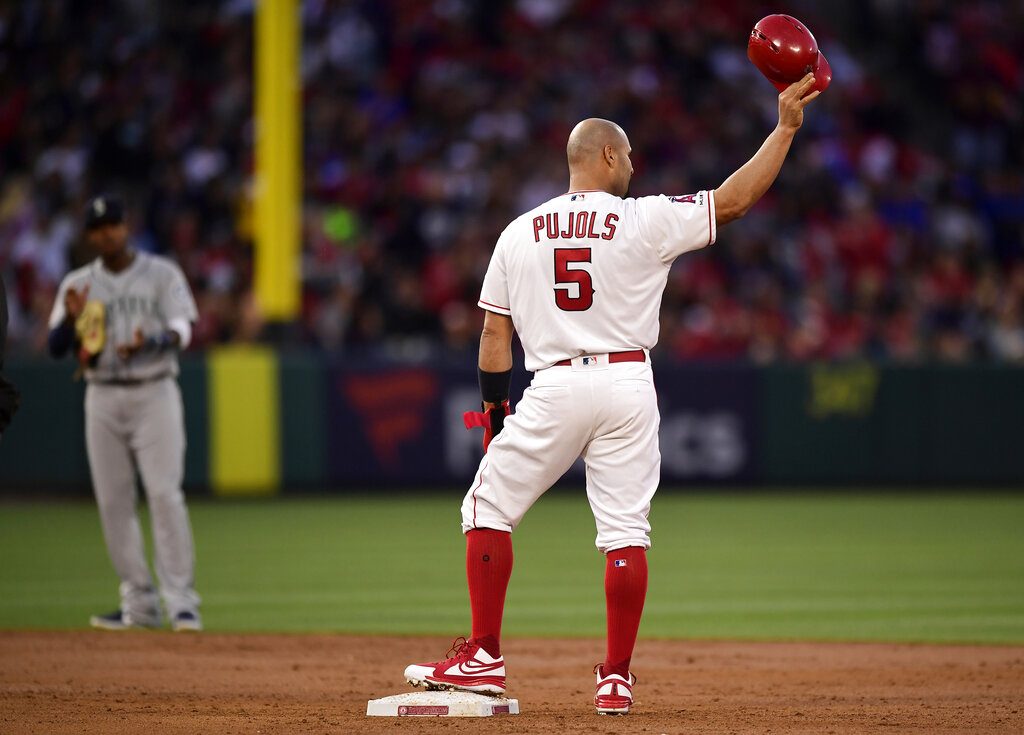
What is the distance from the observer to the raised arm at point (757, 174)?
579cm

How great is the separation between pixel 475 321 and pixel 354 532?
5.05 metres

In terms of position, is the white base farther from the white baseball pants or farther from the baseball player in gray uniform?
the baseball player in gray uniform

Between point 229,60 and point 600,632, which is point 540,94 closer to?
point 229,60

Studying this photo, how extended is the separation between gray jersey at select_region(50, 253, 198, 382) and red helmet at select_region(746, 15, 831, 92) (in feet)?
12.9

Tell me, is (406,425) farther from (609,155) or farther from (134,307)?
(609,155)

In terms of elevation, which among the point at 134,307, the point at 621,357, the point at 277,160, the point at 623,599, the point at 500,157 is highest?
the point at 500,157

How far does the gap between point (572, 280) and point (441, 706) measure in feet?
5.32

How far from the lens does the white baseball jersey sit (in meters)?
5.89

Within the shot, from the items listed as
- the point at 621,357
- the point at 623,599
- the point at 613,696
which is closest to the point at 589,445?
the point at 621,357

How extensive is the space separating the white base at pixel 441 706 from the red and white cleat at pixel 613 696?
316mm

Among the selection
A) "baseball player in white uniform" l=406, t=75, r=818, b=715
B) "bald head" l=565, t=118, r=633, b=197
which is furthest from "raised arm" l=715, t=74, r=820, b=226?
"bald head" l=565, t=118, r=633, b=197

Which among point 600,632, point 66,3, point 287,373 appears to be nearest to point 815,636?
point 600,632

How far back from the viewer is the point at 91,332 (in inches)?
343

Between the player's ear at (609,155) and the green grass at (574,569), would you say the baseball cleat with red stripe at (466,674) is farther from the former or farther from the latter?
the green grass at (574,569)
